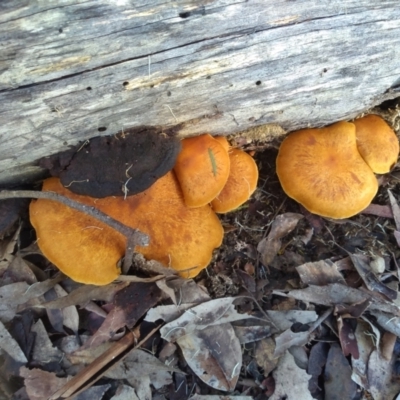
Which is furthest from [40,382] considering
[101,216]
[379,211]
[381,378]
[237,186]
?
[379,211]

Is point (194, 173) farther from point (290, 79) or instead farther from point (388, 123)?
point (388, 123)

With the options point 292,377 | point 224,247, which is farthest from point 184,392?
point 224,247

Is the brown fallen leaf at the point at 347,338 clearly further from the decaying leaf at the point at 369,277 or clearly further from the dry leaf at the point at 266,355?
the dry leaf at the point at 266,355

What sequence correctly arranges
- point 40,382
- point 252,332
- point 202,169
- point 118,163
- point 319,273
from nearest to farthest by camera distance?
point 118,163 < point 202,169 < point 40,382 < point 252,332 < point 319,273

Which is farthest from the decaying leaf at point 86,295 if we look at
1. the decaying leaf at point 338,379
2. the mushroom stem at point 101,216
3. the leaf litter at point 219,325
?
the decaying leaf at point 338,379

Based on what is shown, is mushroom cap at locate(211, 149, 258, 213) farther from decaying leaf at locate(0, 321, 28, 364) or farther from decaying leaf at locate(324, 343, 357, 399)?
decaying leaf at locate(0, 321, 28, 364)

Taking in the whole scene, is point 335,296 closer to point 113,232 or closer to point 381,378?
point 381,378
